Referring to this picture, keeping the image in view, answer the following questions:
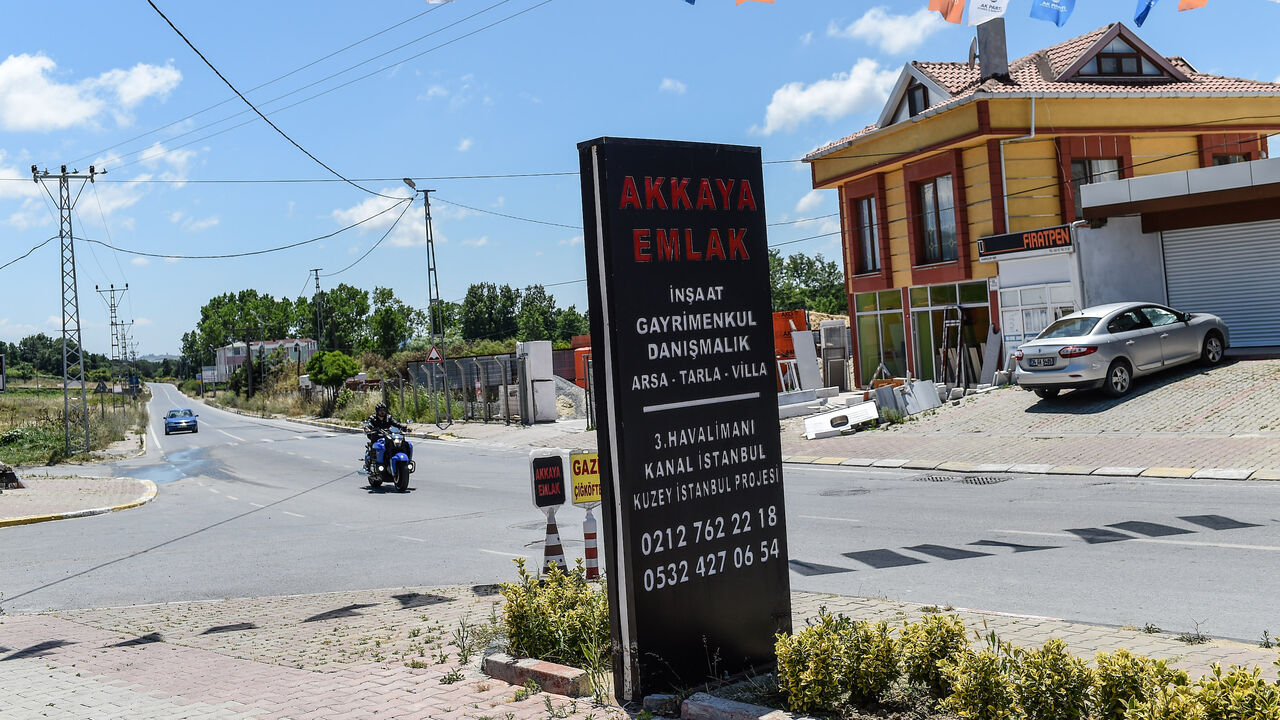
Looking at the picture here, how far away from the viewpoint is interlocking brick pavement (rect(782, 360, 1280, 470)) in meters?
15.5

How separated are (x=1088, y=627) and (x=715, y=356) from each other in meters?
2.88

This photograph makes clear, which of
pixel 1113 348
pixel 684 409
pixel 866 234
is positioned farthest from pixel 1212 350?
pixel 684 409

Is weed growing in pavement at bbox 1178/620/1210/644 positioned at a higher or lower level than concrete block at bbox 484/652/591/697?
lower

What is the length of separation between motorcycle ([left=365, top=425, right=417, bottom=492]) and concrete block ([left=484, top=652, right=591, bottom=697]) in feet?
41.9

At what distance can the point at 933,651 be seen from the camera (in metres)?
4.79

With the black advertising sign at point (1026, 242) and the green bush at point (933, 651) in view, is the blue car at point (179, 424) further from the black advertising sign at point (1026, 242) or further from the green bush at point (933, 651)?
the green bush at point (933, 651)

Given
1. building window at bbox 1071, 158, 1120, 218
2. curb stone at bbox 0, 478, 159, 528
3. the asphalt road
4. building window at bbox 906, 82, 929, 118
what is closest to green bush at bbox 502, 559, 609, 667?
the asphalt road

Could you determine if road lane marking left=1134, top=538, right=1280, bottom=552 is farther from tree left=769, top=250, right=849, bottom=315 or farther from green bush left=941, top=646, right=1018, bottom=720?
tree left=769, top=250, right=849, bottom=315

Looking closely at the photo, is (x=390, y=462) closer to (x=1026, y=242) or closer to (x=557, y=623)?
(x=557, y=623)

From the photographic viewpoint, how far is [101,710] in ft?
19.4

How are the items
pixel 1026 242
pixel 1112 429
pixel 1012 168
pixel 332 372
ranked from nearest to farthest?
pixel 1112 429
pixel 1026 242
pixel 1012 168
pixel 332 372

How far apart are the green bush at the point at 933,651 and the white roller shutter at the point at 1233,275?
22520mm

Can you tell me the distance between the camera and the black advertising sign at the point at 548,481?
8.48m

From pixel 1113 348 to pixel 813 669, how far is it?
56.6ft
